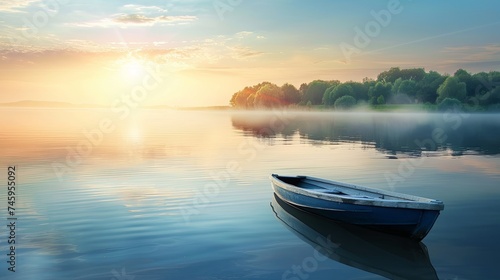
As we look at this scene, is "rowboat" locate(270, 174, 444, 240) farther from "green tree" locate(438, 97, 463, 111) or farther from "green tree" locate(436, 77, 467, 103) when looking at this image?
"green tree" locate(436, 77, 467, 103)

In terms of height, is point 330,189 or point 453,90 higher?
point 453,90

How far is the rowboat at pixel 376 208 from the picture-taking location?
17312mm

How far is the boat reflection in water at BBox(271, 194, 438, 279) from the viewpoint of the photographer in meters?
15.6

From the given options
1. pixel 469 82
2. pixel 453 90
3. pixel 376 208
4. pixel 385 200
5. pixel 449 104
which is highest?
pixel 469 82

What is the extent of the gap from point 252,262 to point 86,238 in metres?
6.91

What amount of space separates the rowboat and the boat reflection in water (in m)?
0.37

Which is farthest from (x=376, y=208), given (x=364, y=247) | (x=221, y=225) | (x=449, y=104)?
(x=449, y=104)

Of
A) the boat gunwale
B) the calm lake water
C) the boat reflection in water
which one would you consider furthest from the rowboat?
the calm lake water

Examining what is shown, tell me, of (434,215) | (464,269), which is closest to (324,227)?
(434,215)

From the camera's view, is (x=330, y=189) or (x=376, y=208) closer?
(x=376, y=208)

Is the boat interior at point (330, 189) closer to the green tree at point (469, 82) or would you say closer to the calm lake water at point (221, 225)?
the calm lake water at point (221, 225)

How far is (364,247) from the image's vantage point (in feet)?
58.2

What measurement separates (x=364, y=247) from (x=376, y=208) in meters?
1.58

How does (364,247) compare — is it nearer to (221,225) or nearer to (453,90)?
(221,225)
